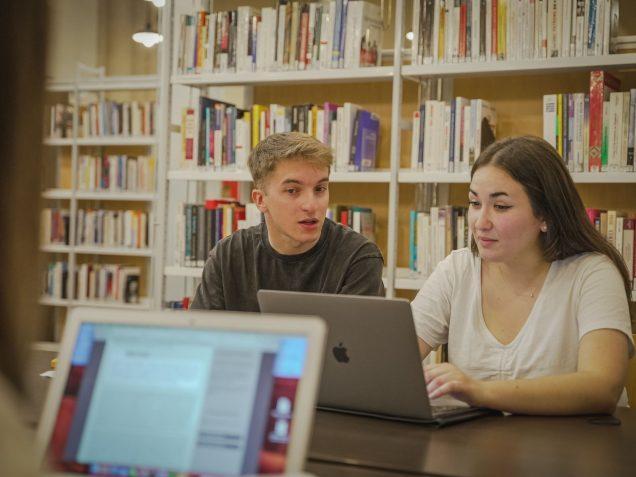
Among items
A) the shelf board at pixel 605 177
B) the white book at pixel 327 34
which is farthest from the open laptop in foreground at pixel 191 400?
the white book at pixel 327 34

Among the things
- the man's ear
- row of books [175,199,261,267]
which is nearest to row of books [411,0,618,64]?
row of books [175,199,261,267]

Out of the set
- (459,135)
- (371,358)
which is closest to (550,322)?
(371,358)

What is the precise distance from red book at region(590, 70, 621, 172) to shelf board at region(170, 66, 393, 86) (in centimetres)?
78

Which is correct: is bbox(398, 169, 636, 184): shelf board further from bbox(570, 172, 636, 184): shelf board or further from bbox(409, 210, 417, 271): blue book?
bbox(409, 210, 417, 271): blue book

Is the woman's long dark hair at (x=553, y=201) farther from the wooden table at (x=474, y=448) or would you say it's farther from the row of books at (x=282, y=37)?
the row of books at (x=282, y=37)

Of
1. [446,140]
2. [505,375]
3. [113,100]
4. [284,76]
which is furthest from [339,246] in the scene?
[113,100]

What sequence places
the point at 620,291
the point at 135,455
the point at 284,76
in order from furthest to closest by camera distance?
the point at 284,76, the point at 620,291, the point at 135,455

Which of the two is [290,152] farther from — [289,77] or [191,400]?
[191,400]

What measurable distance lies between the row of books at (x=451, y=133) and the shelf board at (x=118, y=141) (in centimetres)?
309

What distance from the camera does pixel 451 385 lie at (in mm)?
1559

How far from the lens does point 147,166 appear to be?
6312 mm

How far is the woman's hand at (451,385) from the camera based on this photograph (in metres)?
1.56

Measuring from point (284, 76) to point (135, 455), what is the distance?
2871 millimetres

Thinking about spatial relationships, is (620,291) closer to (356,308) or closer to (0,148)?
(356,308)
